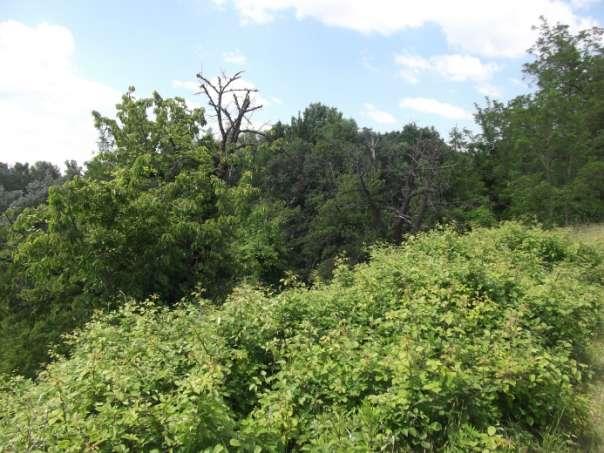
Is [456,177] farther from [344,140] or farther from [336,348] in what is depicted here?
[336,348]

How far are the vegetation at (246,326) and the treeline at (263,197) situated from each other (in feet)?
0.26

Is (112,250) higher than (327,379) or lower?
higher

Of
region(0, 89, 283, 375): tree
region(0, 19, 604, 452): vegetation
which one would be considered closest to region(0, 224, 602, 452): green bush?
region(0, 19, 604, 452): vegetation

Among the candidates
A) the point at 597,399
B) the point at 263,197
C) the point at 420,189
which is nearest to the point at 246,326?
the point at 597,399

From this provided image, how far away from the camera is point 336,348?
366cm

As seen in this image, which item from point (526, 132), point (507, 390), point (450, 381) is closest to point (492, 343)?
point (507, 390)

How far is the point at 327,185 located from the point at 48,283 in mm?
21626

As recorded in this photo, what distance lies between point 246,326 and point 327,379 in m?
1.05

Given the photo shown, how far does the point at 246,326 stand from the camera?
4.12 meters

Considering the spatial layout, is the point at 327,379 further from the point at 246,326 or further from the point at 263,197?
the point at 263,197

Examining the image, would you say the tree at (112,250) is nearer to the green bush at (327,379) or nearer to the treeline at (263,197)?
the treeline at (263,197)

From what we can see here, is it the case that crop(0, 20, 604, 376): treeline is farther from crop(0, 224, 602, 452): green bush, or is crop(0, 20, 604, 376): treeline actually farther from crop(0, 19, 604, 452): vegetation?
crop(0, 224, 602, 452): green bush

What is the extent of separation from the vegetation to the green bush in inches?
0.7

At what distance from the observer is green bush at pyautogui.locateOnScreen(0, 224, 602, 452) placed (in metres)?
2.72
